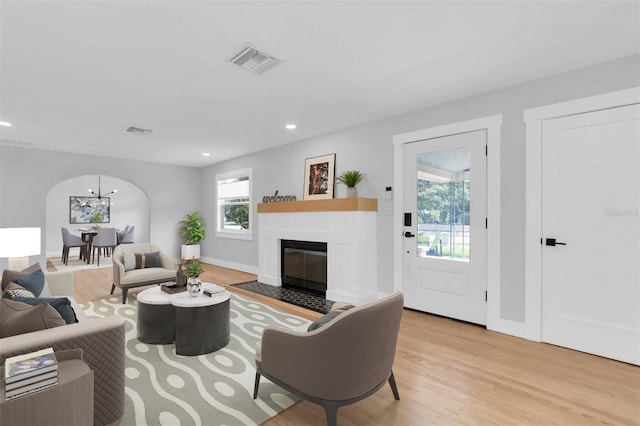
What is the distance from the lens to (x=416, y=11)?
2.00 metres

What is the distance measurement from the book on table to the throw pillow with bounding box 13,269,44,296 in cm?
141

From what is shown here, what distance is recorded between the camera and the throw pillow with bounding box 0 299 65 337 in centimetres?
166

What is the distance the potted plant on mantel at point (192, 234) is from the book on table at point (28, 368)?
250 inches

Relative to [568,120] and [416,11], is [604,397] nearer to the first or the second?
[568,120]

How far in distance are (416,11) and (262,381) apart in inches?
107

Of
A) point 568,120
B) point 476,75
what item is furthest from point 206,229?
point 568,120

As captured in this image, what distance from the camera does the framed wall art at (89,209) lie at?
9547 millimetres

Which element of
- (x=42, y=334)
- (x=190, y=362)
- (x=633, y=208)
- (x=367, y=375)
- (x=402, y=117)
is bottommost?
(x=190, y=362)

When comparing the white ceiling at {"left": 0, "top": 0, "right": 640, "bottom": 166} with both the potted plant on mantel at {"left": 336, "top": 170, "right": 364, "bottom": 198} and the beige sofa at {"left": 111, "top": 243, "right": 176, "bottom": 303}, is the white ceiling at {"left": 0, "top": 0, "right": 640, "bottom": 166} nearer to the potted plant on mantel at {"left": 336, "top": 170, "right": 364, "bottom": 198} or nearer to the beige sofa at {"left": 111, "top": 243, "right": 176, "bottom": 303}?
the potted plant on mantel at {"left": 336, "top": 170, "right": 364, "bottom": 198}

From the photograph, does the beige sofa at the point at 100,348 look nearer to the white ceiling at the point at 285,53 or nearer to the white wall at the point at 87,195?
the white ceiling at the point at 285,53

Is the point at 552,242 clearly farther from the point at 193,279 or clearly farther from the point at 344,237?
the point at 193,279

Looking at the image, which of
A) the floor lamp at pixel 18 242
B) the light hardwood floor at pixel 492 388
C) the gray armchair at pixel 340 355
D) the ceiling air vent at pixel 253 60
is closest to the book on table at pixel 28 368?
the gray armchair at pixel 340 355

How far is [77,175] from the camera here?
247 inches

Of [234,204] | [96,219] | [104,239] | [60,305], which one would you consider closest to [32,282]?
[60,305]
